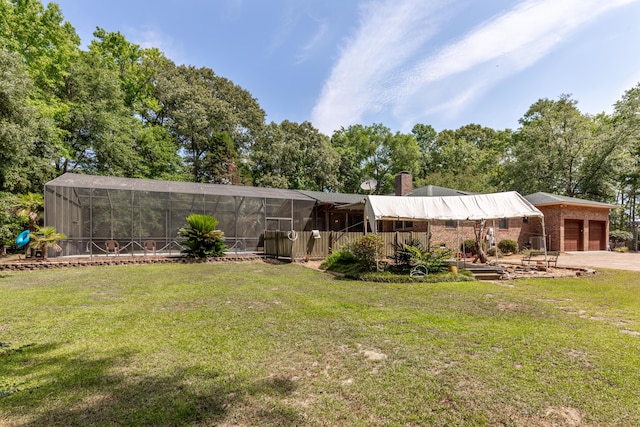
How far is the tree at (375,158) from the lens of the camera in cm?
3653

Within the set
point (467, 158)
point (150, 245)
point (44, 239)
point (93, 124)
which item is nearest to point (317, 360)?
point (44, 239)

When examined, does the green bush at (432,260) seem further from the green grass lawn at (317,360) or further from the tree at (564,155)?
the tree at (564,155)

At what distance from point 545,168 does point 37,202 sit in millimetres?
35986

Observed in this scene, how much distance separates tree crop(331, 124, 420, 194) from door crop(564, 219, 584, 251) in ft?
57.2

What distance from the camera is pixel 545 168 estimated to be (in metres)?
27.8

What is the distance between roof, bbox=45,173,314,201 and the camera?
574 inches

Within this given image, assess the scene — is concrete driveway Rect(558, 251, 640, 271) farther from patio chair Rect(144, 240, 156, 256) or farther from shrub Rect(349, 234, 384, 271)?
patio chair Rect(144, 240, 156, 256)

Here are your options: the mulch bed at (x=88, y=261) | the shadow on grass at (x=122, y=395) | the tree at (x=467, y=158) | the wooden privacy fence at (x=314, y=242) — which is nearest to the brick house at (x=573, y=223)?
the tree at (x=467, y=158)

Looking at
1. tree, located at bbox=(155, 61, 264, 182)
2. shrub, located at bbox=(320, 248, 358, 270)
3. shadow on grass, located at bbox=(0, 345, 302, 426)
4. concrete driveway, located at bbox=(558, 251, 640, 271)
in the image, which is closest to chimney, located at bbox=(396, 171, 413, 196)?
concrete driveway, located at bbox=(558, 251, 640, 271)

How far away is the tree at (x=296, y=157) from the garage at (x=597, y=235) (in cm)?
2286

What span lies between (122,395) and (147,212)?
15354 millimetres

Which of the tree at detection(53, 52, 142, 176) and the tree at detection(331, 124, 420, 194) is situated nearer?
the tree at detection(53, 52, 142, 176)

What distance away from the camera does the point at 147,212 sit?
16.0 metres

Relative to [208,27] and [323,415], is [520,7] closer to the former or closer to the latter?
[323,415]
